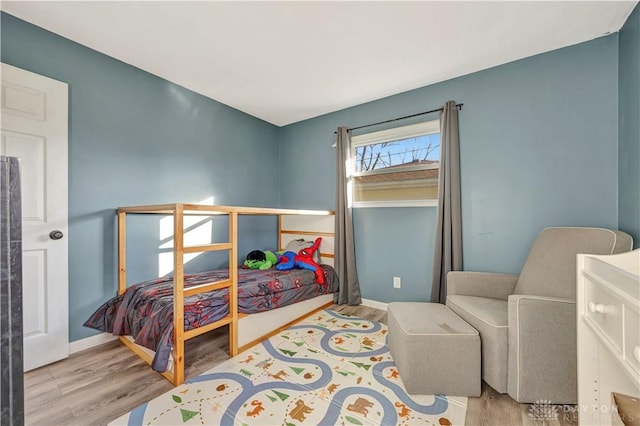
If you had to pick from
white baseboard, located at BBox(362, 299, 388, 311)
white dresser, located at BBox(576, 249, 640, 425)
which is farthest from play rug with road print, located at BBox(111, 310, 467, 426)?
white baseboard, located at BBox(362, 299, 388, 311)

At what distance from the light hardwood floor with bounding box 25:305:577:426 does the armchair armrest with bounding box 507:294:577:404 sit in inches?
4.1

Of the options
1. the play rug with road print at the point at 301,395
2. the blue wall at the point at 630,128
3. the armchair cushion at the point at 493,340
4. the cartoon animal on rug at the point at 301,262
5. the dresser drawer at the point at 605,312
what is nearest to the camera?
the dresser drawer at the point at 605,312

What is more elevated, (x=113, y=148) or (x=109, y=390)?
(x=113, y=148)

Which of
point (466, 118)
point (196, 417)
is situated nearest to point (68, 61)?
point (196, 417)

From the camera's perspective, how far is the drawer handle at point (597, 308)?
826mm

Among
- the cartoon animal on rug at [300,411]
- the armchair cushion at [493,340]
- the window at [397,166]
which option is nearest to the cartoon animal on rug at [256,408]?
the cartoon animal on rug at [300,411]

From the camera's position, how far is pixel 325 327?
2.32 meters

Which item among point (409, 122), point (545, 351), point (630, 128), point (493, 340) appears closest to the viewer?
point (545, 351)

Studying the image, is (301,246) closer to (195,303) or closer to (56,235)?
(195,303)

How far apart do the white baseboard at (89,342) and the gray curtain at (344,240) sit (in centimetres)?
204

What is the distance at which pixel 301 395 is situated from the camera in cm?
145

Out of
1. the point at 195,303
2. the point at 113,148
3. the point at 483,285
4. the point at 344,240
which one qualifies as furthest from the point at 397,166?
the point at 113,148

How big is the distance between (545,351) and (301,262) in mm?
1959

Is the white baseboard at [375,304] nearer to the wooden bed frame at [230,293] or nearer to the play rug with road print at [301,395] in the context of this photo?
the wooden bed frame at [230,293]
